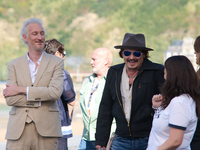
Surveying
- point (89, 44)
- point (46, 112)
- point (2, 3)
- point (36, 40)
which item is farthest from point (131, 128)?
point (2, 3)

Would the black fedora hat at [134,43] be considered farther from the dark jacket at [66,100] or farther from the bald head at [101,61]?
the bald head at [101,61]

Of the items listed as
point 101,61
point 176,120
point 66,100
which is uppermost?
point 101,61

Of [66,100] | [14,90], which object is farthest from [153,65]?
[66,100]

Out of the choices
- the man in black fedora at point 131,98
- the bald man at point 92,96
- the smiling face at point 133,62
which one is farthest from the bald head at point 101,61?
the smiling face at point 133,62

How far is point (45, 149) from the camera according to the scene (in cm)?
289

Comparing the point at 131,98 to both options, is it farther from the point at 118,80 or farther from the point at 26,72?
the point at 26,72

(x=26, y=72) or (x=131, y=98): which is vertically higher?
(x=26, y=72)

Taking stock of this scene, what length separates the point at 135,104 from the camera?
290 cm

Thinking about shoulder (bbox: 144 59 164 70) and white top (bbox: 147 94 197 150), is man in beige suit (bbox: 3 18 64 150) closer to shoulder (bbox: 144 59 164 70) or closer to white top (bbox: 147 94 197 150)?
shoulder (bbox: 144 59 164 70)

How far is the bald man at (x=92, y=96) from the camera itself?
13.8 ft

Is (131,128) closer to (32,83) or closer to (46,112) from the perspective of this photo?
(46,112)

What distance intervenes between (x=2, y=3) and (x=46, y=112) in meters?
45.9

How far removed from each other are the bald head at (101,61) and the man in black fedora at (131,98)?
1232mm

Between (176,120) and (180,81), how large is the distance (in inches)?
9.6
